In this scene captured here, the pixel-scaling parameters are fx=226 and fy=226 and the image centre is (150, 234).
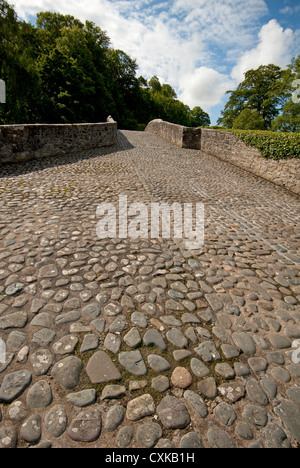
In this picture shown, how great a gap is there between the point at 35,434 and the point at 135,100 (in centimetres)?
5057

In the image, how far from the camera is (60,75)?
69.7ft

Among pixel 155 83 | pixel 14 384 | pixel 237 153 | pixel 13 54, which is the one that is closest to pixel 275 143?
pixel 237 153

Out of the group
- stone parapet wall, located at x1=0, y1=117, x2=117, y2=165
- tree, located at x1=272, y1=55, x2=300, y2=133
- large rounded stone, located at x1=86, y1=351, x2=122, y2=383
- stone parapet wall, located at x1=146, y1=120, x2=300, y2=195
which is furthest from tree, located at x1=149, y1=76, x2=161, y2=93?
large rounded stone, located at x1=86, y1=351, x2=122, y2=383

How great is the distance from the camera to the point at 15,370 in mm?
1631

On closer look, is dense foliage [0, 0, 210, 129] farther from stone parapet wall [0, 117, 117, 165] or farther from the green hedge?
the green hedge

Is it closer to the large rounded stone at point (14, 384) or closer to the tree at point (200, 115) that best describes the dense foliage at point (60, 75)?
the large rounded stone at point (14, 384)

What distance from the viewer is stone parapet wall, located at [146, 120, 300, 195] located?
774cm

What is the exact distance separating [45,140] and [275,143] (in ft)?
28.4

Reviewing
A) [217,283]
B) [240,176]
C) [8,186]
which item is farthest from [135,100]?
[217,283]

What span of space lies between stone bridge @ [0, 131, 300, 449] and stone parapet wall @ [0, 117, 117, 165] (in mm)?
4378

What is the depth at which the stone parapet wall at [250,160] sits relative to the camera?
25.2 feet

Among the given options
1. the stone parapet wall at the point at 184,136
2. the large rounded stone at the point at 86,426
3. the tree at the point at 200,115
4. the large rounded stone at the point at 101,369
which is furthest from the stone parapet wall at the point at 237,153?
the tree at the point at 200,115

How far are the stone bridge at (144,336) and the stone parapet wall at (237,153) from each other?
4565 mm
